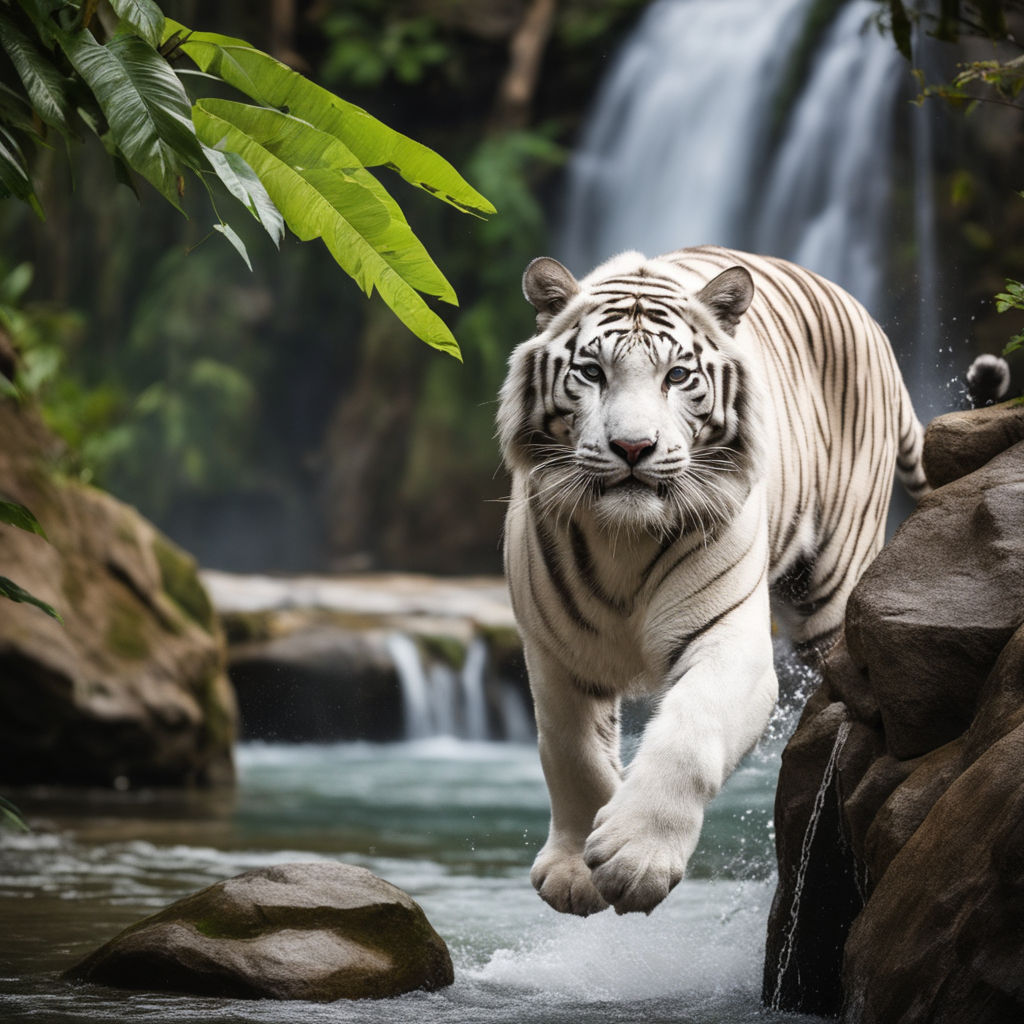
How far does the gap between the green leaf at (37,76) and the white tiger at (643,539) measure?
1364mm

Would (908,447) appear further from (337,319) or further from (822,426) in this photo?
(337,319)

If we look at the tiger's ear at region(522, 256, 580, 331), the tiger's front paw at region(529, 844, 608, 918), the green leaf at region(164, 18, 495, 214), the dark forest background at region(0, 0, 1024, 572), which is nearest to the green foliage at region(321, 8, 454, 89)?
the dark forest background at region(0, 0, 1024, 572)

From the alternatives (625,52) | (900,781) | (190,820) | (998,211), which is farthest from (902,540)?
(625,52)

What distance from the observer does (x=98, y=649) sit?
28.6 feet

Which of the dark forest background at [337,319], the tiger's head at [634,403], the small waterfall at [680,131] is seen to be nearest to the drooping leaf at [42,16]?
the tiger's head at [634,403]

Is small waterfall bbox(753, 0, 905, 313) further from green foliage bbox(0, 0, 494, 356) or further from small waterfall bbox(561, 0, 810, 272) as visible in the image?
green foliage bbox(0, 0, 494, 356)

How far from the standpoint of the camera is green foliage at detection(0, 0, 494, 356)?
2.47 meters

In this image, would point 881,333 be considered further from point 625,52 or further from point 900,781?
point 625,52

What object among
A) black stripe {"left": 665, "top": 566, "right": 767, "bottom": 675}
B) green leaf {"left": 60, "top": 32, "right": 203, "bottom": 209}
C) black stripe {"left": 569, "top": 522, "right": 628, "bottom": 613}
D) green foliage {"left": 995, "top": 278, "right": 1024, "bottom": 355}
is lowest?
black stripe {"left": 665, "top": 566, "right": 767, "bottom": 675}

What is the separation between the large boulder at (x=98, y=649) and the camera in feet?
26.8

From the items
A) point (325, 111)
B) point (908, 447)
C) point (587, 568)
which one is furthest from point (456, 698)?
point (325, 111)

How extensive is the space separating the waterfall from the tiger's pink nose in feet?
35.9

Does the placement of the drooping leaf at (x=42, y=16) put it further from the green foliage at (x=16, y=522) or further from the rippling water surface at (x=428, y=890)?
the rippling water surface at (x=428, y=890)

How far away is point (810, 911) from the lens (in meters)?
3.60
